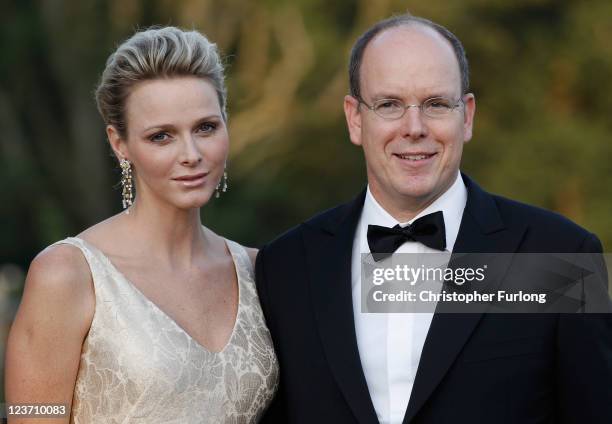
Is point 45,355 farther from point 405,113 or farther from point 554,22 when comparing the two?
point 554,22

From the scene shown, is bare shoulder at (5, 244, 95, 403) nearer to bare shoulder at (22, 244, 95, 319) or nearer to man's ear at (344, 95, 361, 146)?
bare shoulder at (22, 244, 95, 319)

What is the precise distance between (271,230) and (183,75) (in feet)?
38.8

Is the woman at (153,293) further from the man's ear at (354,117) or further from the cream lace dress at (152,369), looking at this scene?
the man's ear at (354,117)

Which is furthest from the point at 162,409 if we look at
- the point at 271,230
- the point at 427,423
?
the point at 271,230

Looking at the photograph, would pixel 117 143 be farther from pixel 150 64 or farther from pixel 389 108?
pixel 389 108

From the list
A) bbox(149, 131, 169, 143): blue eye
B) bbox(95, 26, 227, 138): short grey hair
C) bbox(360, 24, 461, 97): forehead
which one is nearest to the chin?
bbox(149, 131, 169, 143): blue eye

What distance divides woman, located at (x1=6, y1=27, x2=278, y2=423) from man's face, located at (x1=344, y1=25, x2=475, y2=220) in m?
0.62

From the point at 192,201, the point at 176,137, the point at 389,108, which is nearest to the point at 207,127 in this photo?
the point at 176,137

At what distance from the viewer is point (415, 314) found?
3.72 m

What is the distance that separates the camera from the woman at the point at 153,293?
3.78 m

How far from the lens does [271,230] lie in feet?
51.9

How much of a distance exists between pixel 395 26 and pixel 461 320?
1.13m

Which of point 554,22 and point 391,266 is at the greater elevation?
point 554,22

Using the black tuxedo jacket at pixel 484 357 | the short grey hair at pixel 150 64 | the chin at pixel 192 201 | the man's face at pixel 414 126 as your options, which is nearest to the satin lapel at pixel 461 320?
the black tuxedo jacket at pixel 484 357
